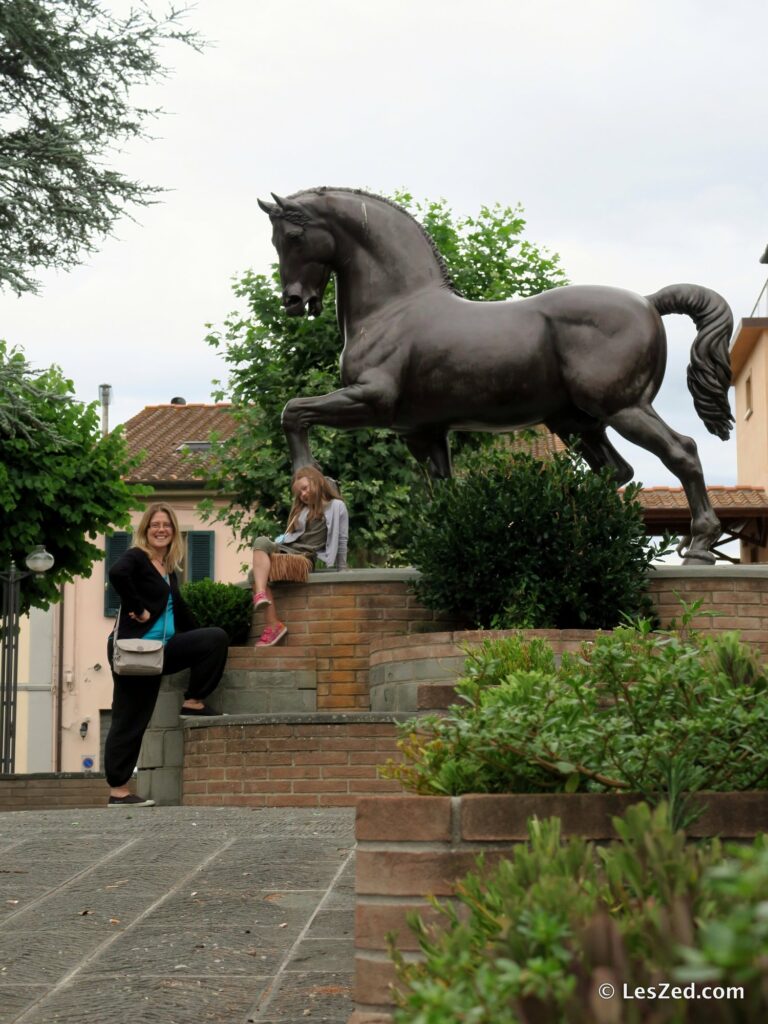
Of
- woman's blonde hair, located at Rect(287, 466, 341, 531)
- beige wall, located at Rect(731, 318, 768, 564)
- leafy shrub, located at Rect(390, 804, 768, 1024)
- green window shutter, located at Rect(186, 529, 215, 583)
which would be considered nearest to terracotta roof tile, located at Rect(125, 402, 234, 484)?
green window shutter, located at Rect(186, 529, 215, 583)

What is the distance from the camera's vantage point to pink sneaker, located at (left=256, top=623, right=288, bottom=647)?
12.5 meters

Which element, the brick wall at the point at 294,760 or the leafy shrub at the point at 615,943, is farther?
the brick wall at the point at 294,760

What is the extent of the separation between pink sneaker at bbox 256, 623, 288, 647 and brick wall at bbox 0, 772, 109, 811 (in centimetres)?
694

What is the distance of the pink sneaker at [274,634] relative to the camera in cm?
1252

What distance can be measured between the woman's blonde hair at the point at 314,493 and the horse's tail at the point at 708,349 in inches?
116

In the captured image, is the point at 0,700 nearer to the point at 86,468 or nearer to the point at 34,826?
the point at 86,468

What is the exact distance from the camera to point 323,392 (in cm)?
2667

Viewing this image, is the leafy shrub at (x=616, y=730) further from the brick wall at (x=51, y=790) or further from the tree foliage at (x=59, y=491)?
the tree foliage at (x=59, y=491)

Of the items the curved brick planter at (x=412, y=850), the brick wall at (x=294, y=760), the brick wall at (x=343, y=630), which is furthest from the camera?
the brick wall at (x=343, y=630)

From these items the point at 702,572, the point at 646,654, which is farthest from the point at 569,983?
the point at 702,572

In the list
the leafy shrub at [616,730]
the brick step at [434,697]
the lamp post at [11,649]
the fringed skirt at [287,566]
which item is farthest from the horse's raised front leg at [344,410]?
the lamp post at [11,649]

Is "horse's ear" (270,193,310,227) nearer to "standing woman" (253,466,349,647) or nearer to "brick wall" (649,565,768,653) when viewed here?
"standing woman" (253,466,349,647)

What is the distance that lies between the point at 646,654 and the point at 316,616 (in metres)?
7.66

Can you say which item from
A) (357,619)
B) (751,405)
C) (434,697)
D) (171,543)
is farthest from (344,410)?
(751,405)
